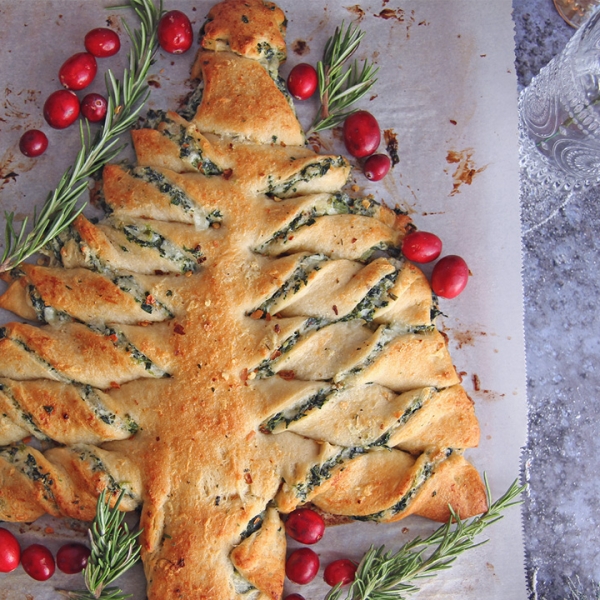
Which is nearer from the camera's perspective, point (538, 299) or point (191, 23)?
point (191, 23)

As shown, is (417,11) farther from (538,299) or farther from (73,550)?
(73,550)

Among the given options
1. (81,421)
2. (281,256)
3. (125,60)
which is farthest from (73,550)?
(125,60)

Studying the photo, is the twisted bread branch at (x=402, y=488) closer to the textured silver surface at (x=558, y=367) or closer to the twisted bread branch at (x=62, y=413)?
the textured silver surface at (x=558, y=367)

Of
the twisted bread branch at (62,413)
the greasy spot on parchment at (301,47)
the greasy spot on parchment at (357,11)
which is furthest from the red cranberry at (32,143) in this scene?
the greasy spot on parchment at (357,11)

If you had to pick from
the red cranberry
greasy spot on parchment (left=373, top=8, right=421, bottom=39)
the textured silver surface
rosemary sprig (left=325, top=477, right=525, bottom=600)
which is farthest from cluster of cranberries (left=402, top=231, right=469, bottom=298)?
the red cranberry

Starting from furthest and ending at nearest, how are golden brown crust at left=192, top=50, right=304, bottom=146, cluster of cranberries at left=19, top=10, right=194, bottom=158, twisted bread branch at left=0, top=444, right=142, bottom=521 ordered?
cluster of cranberries at left=19, top=10, right=194, bottom=158 < golden brown crust at left=192, top=50, right=304, bottom=146 < twisted bread branch at left=0, top=444, right=142, bottom=521

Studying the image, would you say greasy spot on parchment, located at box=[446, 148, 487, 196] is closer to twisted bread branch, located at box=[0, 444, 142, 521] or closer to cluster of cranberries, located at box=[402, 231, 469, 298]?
cluster of cranberries, located at box=[402, 231, 469, 298]

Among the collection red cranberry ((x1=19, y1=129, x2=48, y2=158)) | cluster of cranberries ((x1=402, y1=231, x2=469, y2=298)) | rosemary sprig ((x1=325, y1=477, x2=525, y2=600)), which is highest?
cluster of cranberries ((x1=402, y1=231, x2=469, y2=298))
